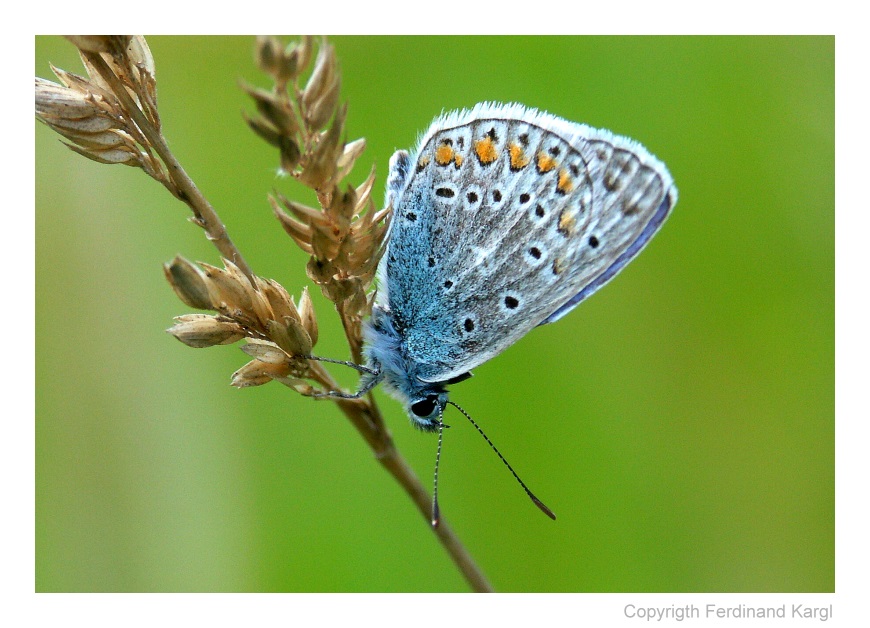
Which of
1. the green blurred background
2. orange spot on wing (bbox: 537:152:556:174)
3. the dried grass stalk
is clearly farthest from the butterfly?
the green blurred background

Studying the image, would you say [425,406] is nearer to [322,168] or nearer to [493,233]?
[493,233]

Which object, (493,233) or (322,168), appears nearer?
(322,168)

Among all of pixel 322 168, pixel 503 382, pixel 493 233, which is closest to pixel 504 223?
pixel 493 233

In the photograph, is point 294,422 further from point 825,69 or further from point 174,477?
point 825,69

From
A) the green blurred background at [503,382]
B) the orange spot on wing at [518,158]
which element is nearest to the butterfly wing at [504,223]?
the orange spot on wing at [518,158]

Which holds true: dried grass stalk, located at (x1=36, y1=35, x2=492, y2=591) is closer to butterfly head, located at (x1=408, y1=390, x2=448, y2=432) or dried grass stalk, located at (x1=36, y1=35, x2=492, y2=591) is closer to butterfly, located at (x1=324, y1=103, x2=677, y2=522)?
butterfly, located at (x1=324, y1=103, x2=677, y2=522)

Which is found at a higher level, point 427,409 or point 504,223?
point 504,223
